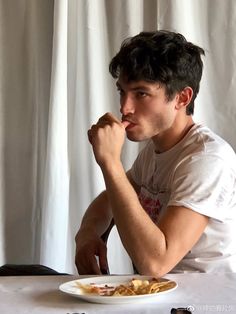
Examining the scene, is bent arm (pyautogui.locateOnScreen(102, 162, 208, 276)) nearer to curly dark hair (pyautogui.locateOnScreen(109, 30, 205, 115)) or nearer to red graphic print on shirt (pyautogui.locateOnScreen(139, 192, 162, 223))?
red graphic print on shirt (pyautogui.locateOnScreen(139, 192, 162, 223))

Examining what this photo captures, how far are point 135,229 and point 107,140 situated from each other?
228 millimetres

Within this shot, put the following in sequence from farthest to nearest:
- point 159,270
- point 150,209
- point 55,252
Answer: point 55,252
point 150,209
point 159,270

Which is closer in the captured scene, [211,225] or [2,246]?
[211,225]

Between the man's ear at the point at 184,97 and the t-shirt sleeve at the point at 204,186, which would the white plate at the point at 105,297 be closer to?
the t-shirt sleeve at the point at 204,186

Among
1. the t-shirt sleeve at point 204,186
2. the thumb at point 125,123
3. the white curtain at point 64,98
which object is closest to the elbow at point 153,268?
the t-shirt sleeve at point 204,186

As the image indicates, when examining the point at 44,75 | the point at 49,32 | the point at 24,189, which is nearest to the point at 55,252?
the point at 24,189

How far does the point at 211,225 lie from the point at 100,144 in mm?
309

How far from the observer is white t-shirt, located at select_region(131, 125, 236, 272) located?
131 centimetres

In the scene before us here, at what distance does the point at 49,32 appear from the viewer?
6.71ft

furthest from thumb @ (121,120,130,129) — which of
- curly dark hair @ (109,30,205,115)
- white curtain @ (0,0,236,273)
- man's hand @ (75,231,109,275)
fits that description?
white curtain @ (0,0,236,273)

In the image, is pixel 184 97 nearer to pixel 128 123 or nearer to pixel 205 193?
pixel 128 123

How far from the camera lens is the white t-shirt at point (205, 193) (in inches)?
51.7

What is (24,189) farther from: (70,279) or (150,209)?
(70,279)

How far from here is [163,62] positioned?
1.47m
